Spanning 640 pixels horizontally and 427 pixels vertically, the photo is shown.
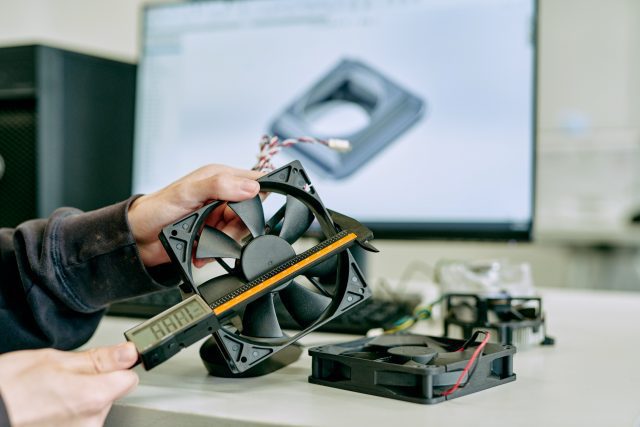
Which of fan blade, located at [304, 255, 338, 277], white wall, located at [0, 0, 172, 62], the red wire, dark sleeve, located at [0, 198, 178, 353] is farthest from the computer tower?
white wall, located at [0, 0, 172, 62]

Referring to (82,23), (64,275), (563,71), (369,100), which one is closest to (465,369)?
(64,275)

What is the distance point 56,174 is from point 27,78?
155 millimetres

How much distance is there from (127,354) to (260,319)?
0.46ft

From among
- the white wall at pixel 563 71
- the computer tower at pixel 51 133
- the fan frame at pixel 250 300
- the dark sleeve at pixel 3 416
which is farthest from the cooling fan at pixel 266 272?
the white wall at pixel 563 71

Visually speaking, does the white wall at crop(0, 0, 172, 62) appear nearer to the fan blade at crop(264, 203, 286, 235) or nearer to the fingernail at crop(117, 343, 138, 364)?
the fan blade at crop(264, 203, 286, 235)

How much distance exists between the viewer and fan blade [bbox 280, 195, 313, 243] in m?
0.60

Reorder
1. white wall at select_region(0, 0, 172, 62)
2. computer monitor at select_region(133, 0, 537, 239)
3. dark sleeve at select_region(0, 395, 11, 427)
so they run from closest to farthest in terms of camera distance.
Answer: dark sleeve at select_region(0, 395, 11, 427) → computer monitor at select_region(133, 0, 537, 239) → white wall at select_region(0, 0, 172, 62)

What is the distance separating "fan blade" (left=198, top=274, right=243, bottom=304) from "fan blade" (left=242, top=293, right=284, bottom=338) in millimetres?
32

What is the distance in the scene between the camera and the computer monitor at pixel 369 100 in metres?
0.93

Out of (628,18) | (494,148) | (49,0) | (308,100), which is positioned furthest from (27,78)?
(628,18)

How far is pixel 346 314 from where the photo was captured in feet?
2.41

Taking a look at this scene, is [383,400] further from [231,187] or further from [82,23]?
[82,23]

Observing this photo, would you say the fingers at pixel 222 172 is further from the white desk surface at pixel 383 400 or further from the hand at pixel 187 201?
the white desk surface at pixel 383 400

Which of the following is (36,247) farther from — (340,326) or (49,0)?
(49,0)
